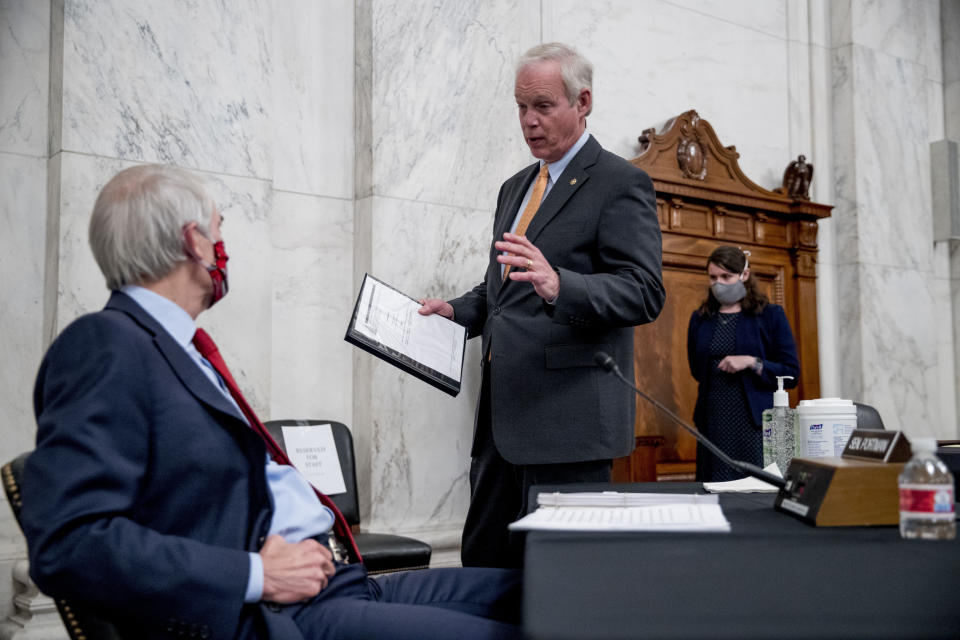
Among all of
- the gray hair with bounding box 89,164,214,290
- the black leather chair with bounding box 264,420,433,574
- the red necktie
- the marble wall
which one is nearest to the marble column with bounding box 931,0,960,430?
the marble wall

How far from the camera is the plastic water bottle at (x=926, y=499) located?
3.93ft

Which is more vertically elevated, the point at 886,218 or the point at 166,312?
the point at 886,218

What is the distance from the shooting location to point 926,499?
1202 mm

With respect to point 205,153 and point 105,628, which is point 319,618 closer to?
point 105,628

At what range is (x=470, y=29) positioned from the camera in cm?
414

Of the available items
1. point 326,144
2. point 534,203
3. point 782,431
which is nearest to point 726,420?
point 782,431

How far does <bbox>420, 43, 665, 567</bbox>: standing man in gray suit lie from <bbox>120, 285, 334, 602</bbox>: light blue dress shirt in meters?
0.87

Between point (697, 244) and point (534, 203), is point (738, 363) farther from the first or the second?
point (534, 203)

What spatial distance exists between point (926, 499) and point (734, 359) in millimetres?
3008

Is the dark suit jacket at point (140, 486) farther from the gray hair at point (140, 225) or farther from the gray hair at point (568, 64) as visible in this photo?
the gray hair at point (568, 64)

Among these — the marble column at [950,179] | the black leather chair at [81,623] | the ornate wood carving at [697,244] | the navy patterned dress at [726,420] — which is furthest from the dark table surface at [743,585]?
the marble column at [950,179]

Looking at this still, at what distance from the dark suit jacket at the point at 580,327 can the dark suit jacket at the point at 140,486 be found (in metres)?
1.07

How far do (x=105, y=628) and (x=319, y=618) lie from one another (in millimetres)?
305

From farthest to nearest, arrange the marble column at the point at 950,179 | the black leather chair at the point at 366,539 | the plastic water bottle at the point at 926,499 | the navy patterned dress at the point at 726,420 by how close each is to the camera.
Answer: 1. the marble column at the point at 950,179
2. the navy patterned dress at the point at 726,420
3. the black leather chair at the point at 366,539
4. the plastic water bottle at the point at 926,499
